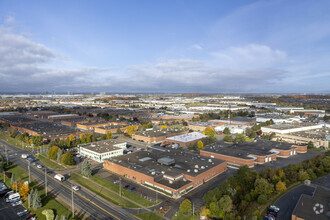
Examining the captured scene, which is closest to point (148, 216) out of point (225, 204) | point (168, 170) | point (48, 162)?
point (225, 204)

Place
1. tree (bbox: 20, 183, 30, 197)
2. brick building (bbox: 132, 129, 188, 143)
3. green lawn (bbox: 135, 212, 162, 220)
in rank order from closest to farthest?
1. green lawn (bbox: 135, 212, 162, 220)
2. tree (bbox: 20, 183, 30, 197)
3. brick building (bbox: 132, 129, 188, 143)

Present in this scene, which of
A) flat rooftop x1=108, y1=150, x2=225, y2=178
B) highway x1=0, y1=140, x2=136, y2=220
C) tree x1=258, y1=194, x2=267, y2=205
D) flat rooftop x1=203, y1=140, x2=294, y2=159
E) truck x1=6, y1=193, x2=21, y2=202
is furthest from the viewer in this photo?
flat rooftop x1=203, y1=140, x2=294, y2=159

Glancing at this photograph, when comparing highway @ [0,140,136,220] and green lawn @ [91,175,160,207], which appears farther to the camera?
green lawn @ [91,175,160,207]

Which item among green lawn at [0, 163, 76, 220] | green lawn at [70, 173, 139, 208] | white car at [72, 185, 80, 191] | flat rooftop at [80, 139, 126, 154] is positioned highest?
flat rooftop at [80, 139, 126, 154]

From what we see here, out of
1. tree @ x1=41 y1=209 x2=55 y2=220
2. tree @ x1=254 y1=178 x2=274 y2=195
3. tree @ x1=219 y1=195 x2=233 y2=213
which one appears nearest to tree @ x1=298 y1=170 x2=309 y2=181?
tree @ x1=254 y1=178 x2=274 y2=195

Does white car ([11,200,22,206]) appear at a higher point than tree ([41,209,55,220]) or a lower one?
lower

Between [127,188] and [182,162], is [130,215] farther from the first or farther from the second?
[182,162]

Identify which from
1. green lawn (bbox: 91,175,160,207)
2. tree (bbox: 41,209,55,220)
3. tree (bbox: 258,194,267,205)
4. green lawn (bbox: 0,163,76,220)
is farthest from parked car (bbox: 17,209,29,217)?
tree (bbox: 258,194,267,205)

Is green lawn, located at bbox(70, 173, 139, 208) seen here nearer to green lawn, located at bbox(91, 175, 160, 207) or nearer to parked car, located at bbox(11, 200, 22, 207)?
green lawn, located at bbox(91, 175, 160, 207)

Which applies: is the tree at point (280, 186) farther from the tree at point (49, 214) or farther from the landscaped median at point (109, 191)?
the tree at point (49, 214)
